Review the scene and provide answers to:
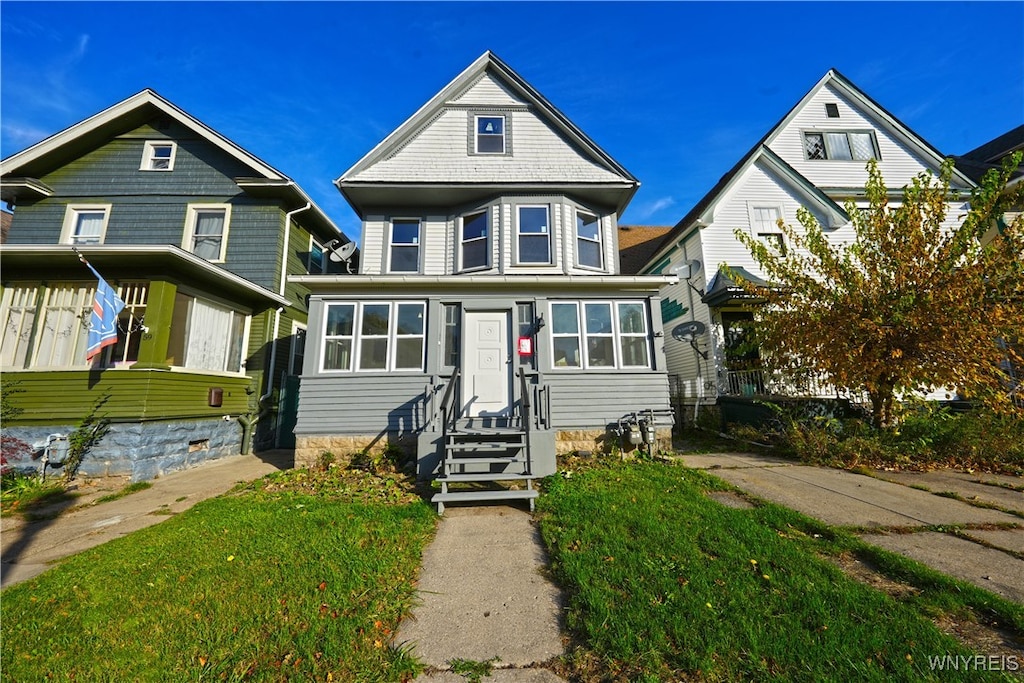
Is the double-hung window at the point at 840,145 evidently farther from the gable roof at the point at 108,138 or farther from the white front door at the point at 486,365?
the gable roof at the point at 108,138

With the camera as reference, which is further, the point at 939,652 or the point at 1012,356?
the point at 1012,356

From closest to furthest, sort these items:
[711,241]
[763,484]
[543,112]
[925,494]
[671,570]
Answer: [671,570] < [925,494] < [763,484] < [543,112] < [711,241]

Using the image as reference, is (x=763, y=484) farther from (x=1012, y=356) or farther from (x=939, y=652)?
(x=1012, y=356)

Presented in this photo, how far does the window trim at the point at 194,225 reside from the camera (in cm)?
1065

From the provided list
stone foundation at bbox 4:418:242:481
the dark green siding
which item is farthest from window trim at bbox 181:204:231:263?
stone foundation at bbox 4:418:242:481

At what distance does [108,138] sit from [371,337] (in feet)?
36.8

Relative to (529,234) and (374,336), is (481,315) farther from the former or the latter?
(529,234)

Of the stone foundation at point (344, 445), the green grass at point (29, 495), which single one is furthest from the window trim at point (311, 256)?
the green grass at point (29, 495)

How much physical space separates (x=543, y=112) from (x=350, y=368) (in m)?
8.56

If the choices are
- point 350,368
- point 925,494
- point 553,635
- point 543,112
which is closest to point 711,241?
point 543,112

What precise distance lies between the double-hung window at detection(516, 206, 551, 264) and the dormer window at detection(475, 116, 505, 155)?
2.08 metres

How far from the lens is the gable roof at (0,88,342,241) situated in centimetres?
1044

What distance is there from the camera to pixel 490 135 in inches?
418

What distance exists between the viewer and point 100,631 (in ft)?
8.66
